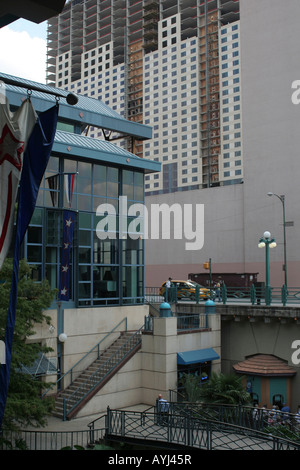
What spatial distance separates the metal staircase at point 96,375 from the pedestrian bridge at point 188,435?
3.16 m

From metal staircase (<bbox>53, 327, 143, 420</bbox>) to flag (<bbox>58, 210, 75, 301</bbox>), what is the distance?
3.66m

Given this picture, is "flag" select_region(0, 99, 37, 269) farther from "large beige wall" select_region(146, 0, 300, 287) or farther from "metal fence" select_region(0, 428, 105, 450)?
"large beige wall" select_region(146, 0, 300, 287)

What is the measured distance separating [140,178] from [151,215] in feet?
133

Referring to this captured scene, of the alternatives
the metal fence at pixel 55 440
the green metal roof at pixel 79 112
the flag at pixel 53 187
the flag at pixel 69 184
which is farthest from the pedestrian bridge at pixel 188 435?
the green metal roof at pixel 79 112

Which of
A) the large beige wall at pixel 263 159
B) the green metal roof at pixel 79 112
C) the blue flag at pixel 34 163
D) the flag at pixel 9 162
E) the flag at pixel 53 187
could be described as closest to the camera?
the flag at pixel 9 162

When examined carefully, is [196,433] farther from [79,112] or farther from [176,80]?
[176,80]

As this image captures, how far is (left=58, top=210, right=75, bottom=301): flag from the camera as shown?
23109 mm

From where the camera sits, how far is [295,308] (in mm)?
23953

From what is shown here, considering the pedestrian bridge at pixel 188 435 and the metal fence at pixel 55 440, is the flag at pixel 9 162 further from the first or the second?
the metal fence at pixel 55 440

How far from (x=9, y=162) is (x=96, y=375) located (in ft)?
57.3

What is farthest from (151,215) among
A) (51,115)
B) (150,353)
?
(51,115)

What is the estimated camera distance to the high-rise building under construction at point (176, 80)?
95.6 m

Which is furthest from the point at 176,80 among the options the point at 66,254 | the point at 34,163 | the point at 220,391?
the point at 34,163
